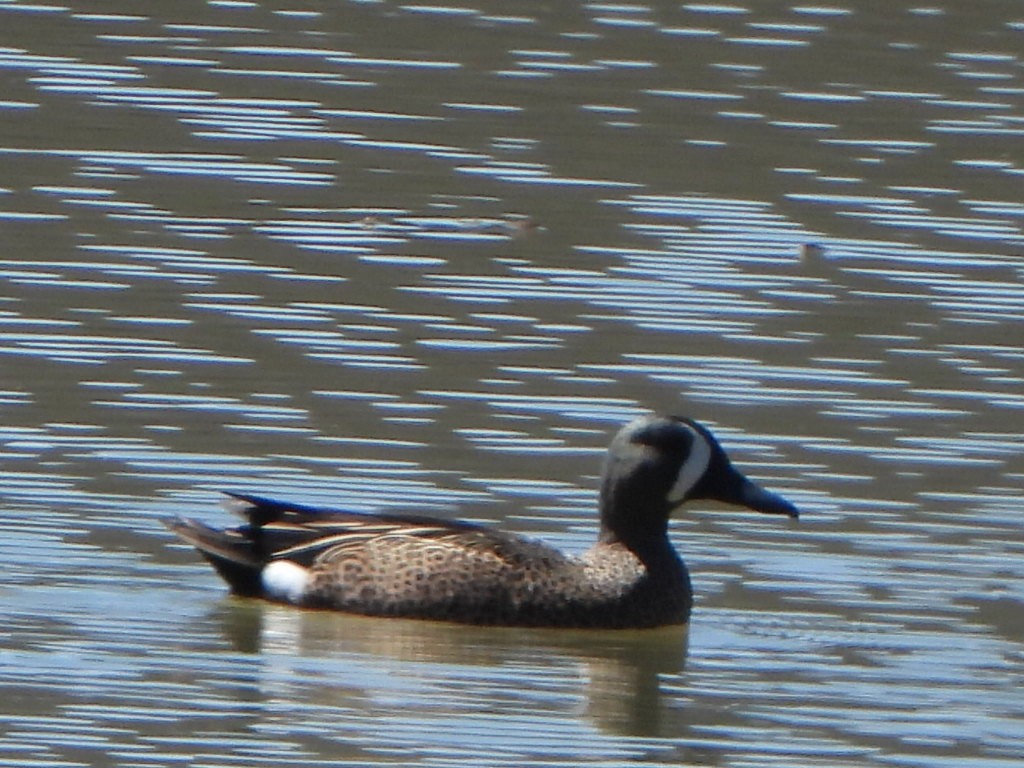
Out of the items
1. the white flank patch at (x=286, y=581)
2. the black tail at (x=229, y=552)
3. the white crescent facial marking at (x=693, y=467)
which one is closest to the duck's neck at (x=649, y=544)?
the white crescent facial marking at (x=693, y=467)

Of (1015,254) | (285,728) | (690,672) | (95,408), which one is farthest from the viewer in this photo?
(1015,254)

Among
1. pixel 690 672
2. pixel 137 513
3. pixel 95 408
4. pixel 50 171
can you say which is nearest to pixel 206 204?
pixel 50 171

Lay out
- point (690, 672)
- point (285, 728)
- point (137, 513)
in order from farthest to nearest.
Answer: point (137, 513) < point (690, 672) < point (285, 728)

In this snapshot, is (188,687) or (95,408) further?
(95,408)

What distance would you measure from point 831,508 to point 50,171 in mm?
6370

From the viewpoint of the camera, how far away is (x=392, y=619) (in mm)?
11453

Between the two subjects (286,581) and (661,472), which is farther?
(661,472)

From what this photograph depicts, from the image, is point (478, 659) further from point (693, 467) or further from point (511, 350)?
point (511, 350)

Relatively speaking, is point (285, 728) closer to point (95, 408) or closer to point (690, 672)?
point (690, 672)

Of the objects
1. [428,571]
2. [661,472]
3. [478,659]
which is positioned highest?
[661,472]

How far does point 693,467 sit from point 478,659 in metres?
1.38

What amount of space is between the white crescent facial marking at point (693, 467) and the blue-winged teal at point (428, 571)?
29 centimetres

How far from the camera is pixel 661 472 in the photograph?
11.8m

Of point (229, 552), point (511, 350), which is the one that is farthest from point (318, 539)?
point (511, 350)
